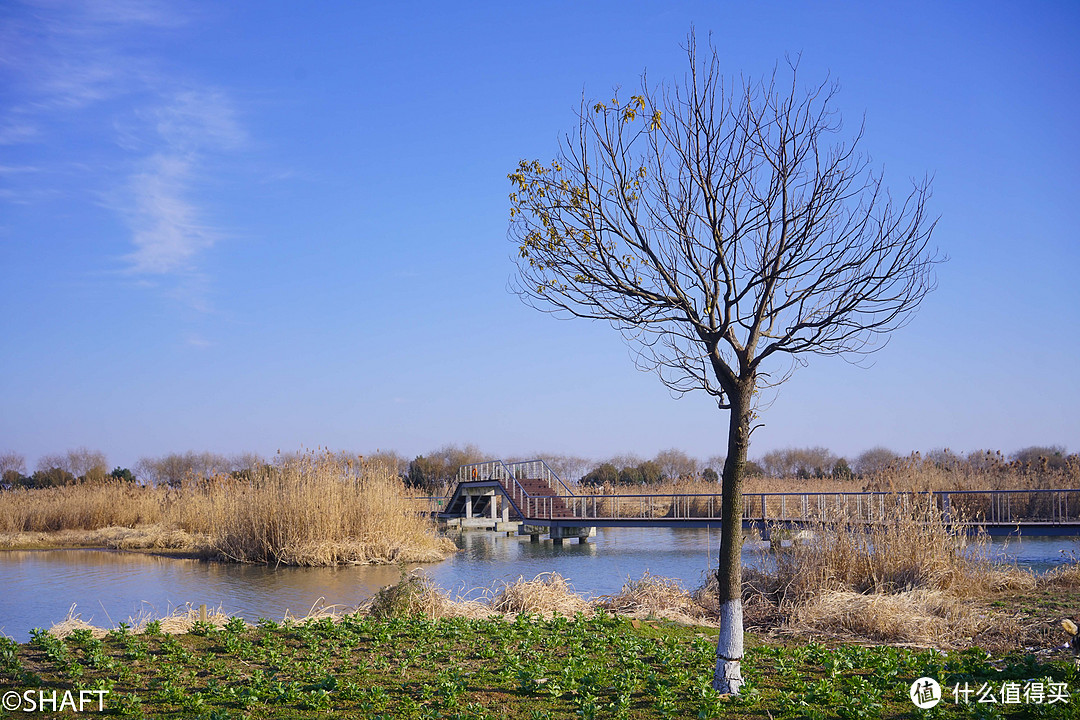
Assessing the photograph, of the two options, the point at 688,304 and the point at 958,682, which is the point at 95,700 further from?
the point at 958,682

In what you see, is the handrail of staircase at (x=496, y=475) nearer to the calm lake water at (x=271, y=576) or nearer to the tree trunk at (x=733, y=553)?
the calm lake water at (x=271, y=576)

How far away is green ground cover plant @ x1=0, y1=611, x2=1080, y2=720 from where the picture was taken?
501 cm

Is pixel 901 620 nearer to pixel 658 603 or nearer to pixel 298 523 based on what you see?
pixel 658 603

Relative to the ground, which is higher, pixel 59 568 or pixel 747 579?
pixel 747 579

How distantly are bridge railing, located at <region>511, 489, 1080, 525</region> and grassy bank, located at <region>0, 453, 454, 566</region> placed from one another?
7.56 metres

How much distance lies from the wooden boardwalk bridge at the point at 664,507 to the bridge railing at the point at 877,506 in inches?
1.2

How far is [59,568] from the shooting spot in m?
18.3

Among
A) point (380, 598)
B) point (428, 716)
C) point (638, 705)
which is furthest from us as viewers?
point (380, 598)

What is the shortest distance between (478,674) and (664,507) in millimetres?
27497

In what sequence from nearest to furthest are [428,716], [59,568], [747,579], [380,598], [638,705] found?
[428,716] < [638,705] < [380,598] < [747,579] < [59,568]

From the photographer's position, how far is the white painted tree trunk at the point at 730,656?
5.30 meters

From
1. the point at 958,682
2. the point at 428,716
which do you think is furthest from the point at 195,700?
the point at 958,682

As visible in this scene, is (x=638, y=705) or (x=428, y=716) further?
(x=638, y=705)

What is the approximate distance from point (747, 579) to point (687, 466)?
183ft
